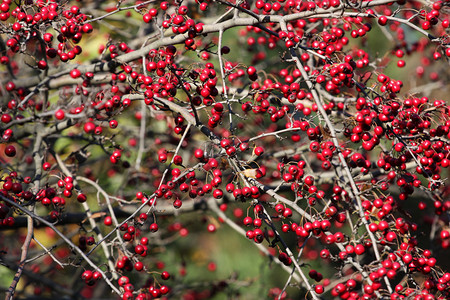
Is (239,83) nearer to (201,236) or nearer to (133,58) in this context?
(133,58)

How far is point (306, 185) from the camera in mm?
2900

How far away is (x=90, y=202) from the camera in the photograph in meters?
5.48

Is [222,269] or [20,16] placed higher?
[20,16]

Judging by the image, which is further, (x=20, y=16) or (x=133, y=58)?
(x=133, y=58)

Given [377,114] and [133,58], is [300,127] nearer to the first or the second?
[377,114]

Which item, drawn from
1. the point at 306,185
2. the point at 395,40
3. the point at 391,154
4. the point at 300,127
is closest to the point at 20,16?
the point at 300,127

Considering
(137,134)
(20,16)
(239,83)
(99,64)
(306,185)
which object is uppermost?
(20,16)

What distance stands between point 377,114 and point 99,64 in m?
2.00

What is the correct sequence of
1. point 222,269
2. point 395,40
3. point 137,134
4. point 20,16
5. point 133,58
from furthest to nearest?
point 222,269 → point 137,134 → point 395,40 → point 133,58 → point 20,16

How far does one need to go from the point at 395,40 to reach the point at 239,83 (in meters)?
1.68

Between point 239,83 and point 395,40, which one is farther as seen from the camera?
point 239,83

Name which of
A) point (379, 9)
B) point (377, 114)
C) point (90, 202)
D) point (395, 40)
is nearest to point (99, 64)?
point (377, 114)

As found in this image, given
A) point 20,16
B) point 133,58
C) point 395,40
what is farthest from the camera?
point 395,40

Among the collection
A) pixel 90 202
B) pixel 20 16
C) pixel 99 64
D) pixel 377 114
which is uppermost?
pixel 20 16
